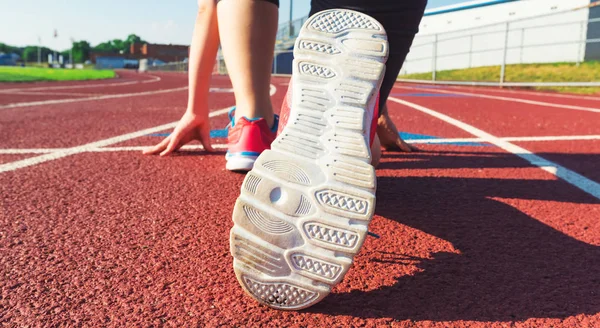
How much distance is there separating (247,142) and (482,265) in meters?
1.16

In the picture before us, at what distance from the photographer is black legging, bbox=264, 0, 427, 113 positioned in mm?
1876

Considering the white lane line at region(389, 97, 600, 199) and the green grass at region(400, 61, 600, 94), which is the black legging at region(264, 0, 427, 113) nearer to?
the white lane line at region(389, 97, 600, 199)

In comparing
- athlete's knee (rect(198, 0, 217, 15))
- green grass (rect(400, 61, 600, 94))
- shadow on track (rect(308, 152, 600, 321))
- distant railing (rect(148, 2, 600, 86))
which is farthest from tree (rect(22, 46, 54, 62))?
shadow on track (rect(308, 152, 600, 321))

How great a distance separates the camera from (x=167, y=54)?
10650 cm

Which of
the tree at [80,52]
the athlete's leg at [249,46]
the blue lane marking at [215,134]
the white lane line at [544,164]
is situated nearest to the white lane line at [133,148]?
the blue lane marking at [215,134]

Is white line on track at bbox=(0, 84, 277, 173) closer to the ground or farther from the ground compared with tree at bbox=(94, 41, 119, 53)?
closer to the ground

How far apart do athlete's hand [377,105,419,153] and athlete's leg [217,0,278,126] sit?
0.74 m

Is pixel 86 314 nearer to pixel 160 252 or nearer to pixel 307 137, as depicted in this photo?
pixel 160 252

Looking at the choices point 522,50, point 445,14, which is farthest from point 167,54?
point 522,50

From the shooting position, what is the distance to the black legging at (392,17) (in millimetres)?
1876

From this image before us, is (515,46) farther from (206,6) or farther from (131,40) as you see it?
(131,40)

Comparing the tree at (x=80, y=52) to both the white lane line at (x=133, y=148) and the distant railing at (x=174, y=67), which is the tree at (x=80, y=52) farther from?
the white lane line at (x=133, y=148)

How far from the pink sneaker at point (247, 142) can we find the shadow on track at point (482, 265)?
1.77 ft

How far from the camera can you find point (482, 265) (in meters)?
1.34
